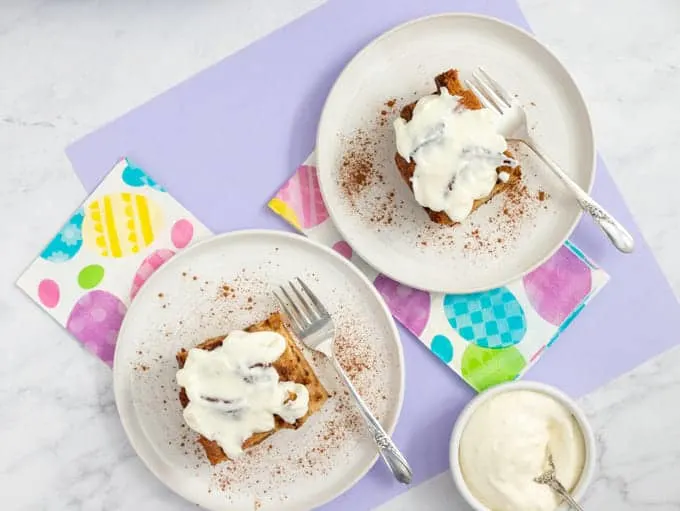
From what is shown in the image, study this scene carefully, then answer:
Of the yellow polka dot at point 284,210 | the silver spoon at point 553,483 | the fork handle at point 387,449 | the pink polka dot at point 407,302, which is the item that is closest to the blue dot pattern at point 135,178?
the yellow polka dot at point 284,210

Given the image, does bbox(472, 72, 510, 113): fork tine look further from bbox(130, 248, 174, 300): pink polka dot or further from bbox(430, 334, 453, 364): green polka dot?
bbox(130, 248, 174, 300): pink polka dot

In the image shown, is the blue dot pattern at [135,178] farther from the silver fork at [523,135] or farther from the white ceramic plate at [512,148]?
the silver fork at [523,135]

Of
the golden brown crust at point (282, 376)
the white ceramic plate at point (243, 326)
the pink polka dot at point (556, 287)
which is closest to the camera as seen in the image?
the golden brown crust at point (282, 376)

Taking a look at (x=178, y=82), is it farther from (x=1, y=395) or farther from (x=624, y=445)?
(x=624, y=445)

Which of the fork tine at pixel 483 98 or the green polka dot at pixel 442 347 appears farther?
the green polka dot at pixel 442 347

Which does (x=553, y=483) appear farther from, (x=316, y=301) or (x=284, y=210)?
(x=284, y=210)

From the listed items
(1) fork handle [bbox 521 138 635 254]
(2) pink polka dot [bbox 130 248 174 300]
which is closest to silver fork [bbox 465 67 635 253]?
(1) fork handle [bbox 521 138 635 254]
